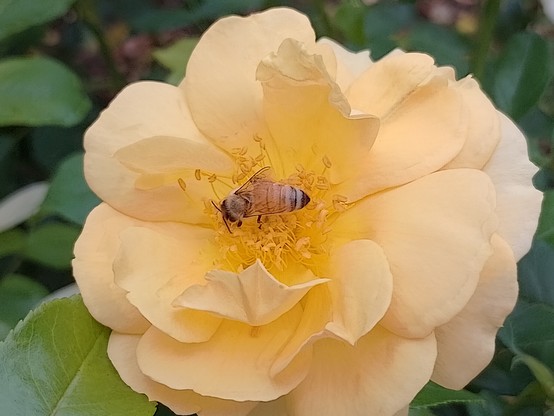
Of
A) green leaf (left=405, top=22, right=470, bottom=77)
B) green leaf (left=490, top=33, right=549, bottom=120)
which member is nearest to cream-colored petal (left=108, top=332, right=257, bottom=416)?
green leaf (left=490, top=33, right=549, bottom=120)

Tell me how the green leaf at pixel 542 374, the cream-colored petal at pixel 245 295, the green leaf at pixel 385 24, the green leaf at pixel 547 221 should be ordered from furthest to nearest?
the green leaf at pixel 385 24, the green leaf at pixel 547 221, the green leaf at pixel 542 374, the cream-colored petal at pixel 245 295

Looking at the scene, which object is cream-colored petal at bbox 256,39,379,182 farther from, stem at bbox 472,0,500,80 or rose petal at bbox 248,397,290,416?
stem at bbox 472,0,500,80

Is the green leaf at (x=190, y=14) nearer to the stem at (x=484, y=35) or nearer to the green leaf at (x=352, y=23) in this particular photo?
the green leaf at (x=352, y=23)

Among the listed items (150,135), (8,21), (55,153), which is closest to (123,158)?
(150,135)

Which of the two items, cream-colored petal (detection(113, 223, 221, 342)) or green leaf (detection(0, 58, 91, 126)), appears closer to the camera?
cream-colored petal (detection(113, 223, 221, 342))

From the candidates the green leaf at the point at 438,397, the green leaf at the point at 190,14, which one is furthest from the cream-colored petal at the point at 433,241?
the green leaf at the point at 190,14
